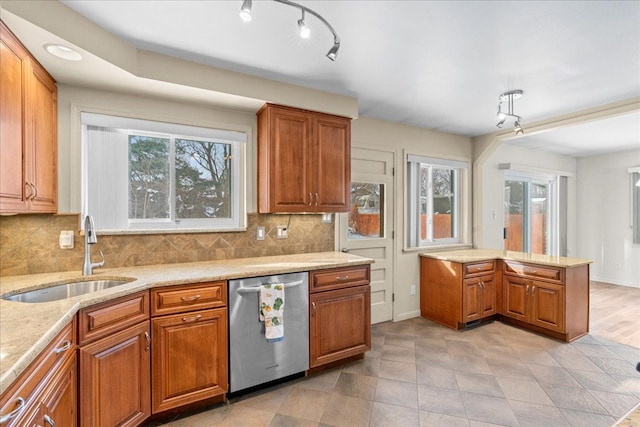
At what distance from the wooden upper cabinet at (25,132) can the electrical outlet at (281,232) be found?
169cm

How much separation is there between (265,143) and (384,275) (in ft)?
6.91

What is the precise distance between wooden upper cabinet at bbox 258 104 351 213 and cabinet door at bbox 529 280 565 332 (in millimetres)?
2316

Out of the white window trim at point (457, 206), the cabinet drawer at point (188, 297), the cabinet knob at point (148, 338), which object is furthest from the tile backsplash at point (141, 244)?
the white window trim at point (457, 206)

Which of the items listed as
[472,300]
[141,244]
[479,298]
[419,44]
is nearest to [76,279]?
[141,244]

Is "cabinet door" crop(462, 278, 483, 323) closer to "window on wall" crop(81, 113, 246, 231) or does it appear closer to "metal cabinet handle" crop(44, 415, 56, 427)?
"window on wall" crop(81, 113, 246, 231)

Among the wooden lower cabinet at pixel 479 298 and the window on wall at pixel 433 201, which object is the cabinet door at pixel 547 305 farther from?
the window on wall at pixel 433 201

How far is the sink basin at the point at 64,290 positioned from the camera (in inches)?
70.6

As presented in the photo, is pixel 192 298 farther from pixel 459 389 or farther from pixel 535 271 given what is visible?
pixel 535 271

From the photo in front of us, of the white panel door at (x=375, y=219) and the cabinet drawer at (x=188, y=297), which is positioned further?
the white panel door at (x=375, y=219)

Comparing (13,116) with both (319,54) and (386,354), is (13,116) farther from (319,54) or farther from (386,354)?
(386,354)

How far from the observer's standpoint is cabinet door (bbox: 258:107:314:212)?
2648 millimetres

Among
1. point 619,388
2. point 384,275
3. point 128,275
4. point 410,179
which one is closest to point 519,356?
point 619,388

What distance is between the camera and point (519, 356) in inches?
113

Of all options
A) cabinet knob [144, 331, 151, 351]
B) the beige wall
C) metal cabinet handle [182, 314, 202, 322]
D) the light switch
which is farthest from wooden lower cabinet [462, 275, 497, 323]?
the light switch
